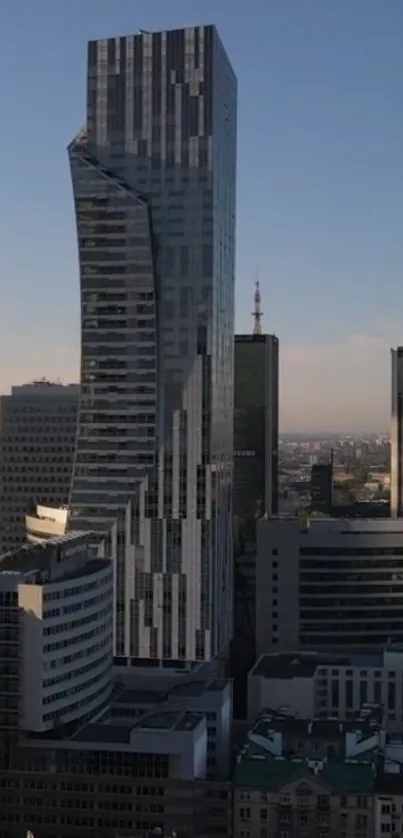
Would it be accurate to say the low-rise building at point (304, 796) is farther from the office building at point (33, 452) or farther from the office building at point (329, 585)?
the office building at point (33, 452)

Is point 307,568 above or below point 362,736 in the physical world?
above

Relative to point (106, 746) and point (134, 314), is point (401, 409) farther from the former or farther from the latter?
point (106, 746)

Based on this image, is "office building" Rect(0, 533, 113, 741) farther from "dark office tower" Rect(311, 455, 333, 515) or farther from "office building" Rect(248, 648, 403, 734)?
"dark office tower" Rect(311, 455, 333, 515)

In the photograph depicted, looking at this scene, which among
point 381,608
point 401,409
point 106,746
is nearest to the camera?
point 106,746

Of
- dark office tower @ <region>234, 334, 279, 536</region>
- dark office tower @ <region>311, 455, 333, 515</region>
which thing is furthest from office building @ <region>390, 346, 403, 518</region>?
dark office tower @ <region>311, 455, 333, 515</region>

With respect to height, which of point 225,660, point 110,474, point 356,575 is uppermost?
point 110,474

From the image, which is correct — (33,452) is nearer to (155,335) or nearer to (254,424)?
(254,424)

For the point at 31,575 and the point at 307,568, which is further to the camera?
the point at 307,568

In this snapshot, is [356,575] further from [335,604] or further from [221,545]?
[221,545]

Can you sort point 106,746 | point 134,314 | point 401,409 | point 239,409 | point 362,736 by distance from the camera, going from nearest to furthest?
point 106,746, point 362,736, point 134,314, point 401,409, point 239,409

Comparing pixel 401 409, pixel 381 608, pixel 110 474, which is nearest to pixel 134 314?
pixel 110 474
